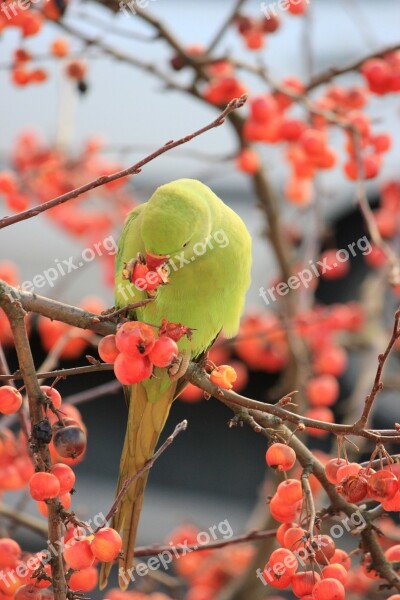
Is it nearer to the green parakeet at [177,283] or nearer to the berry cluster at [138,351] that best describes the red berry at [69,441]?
the berry cluster at [138,351]

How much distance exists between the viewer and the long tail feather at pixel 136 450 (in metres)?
1.40

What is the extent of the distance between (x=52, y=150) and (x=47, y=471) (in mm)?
1726

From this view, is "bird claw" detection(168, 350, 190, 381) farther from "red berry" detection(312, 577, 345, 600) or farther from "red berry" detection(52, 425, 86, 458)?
"red berry" detection(312, 577, 345, 600)

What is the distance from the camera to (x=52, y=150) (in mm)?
2604

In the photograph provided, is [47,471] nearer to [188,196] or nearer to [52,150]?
[188,196]

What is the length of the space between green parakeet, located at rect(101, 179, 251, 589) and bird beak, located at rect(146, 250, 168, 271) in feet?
0.11

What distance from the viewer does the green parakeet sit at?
4.62 ft

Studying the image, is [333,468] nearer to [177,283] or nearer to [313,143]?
[177,283]

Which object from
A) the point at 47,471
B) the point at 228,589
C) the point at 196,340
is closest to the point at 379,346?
the point at 228,589

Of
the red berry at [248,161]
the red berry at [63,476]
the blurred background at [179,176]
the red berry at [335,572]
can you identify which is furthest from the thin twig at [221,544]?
the blurred background at [179,176]

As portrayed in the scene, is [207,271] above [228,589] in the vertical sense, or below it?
above

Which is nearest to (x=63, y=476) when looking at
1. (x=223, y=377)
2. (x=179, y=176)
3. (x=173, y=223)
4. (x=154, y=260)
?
(x=223, y=377)

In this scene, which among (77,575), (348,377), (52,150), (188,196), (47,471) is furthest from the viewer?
(348,377)

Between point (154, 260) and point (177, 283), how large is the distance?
0.27 meters
